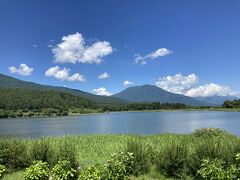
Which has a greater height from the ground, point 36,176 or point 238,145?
point 238,145

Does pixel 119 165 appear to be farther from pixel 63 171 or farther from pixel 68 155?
pixel 68 155

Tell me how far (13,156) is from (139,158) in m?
5.35

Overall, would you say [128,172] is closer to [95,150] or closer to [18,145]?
[18,145]

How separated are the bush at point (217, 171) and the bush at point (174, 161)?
4.53ft

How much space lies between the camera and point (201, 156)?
11.1m

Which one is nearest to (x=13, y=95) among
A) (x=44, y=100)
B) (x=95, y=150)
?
(x=44, y=100)

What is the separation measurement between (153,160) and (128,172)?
4.75 ft

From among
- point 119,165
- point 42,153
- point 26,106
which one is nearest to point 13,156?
point 42,153

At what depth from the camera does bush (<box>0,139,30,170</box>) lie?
12.9m

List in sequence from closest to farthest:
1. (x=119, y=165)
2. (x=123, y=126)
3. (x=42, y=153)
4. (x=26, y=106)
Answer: (x=119, y=165) < (x=42, y=153) < (x=123, y=126) < (x=26, y=106)

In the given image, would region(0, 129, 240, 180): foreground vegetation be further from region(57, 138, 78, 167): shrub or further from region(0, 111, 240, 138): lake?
region(0, 111, 240, 138): lake

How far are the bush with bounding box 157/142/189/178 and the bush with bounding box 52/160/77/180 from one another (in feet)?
11.0

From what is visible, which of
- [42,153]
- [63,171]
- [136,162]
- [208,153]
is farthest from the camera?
[42,153]

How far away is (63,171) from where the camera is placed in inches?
407
